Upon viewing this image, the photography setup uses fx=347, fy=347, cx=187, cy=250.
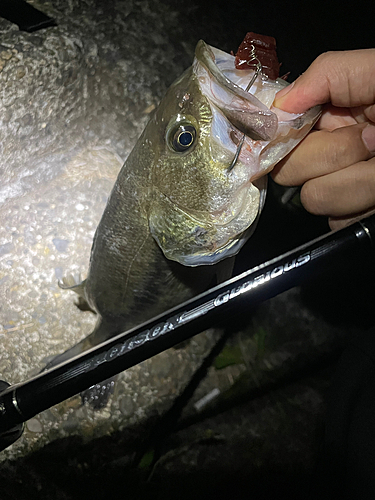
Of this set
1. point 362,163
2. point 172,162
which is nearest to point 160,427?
point 172,162

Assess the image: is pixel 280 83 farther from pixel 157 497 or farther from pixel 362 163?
pixel 157 497

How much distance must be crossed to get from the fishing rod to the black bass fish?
0.78ft

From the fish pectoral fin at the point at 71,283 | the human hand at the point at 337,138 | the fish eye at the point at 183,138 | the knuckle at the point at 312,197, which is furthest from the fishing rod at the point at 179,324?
the fish pectoral fin at the point at 71,283

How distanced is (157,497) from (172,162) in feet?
5.74

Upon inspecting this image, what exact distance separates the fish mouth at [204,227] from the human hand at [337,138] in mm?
221

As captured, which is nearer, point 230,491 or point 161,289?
point 161,289

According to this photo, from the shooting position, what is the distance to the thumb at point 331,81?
1077 mm

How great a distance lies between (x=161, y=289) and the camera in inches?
64.1

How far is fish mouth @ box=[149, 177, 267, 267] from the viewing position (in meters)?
1.18

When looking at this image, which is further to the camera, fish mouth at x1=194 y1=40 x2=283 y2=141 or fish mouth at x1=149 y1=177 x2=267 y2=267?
fish mouth at x1=149 y1=177 x2=267 y2=267

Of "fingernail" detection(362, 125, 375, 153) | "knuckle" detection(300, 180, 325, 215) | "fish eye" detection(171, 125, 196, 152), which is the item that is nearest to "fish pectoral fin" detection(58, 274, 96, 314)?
"fish eye" detection(171, 125, 196, 152)

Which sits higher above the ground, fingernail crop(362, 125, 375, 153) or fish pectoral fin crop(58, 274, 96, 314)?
fingernail crop(362, 125, 375, 153)

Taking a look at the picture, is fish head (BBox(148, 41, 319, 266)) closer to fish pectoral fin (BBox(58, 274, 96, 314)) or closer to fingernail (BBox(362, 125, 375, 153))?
fingernail (BBox(362, 125, 375, 153))

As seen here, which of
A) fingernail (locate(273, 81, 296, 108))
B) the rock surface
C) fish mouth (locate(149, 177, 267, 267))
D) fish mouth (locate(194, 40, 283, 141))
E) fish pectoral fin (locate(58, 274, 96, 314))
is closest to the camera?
fish mouth (locate(194, 40, 283, 141))
